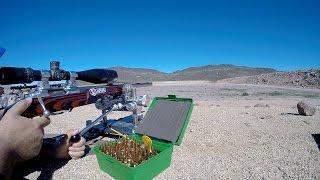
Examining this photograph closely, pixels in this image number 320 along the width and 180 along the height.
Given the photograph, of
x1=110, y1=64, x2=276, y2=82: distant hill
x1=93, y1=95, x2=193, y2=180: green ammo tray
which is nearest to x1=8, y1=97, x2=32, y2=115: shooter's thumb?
x1=93, y1=95, x2=193, y2=180: green ammo tray

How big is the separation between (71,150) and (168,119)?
5.95 feet

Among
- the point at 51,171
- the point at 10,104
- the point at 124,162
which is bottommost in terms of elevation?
the point at 51,171

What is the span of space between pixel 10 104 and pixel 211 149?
11.8ft

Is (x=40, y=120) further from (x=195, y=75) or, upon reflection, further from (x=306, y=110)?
(x=195, y=75)

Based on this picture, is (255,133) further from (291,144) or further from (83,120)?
(83,120)

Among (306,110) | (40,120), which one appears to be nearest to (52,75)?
(40,120)

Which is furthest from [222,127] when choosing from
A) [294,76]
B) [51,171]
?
[294,76]

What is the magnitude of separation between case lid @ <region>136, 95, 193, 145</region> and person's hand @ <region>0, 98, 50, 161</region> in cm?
224

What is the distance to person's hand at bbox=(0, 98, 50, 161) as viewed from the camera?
3.52m

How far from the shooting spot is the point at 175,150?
18.3ft

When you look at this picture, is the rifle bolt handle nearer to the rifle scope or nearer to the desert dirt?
the desert dirt

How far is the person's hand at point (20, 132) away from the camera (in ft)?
11.6

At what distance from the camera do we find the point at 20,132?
3.59 metres

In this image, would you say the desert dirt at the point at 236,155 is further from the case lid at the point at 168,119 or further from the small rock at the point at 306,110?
the small rock at the point at 306,110
